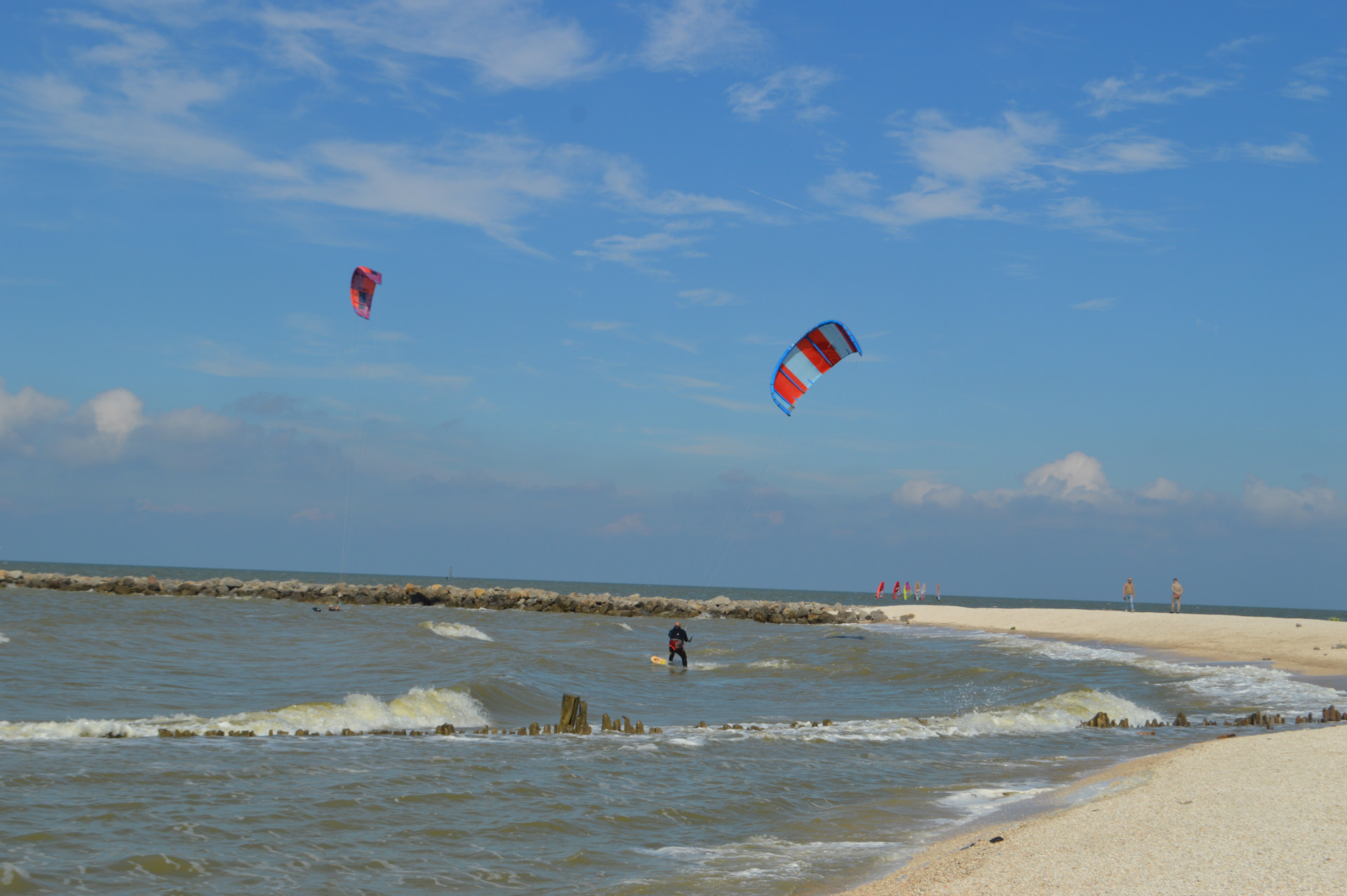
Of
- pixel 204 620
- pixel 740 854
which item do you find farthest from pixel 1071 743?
pixel 204 620

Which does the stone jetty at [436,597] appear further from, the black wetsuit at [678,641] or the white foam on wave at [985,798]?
the white foam on wave at [985,798]

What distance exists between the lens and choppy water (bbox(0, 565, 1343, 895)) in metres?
6.75

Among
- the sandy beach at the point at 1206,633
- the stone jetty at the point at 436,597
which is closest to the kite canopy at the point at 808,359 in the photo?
the sandy beach at the point at 1206,633

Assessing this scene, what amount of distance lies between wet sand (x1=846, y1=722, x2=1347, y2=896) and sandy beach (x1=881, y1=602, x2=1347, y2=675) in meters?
15.8

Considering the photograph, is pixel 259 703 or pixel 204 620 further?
pixel 204 620

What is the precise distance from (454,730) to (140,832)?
582cm

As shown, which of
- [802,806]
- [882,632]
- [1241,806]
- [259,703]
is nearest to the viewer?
[1241,806]

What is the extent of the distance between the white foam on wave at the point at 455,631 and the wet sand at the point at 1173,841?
22.0 m

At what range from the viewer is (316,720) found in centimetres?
1264

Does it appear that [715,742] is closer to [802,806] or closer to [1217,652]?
[802,806]

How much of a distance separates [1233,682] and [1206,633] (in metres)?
11.7

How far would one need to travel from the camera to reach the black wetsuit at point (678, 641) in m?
22.8

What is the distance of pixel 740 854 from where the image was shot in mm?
7258

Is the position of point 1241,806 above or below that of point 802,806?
above
